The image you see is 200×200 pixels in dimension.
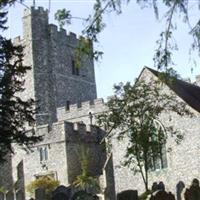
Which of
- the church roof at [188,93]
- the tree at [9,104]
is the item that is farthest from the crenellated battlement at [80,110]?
the tree at [9,104]

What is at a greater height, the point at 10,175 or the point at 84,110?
the point at 84,110

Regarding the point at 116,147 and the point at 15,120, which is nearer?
the point at 15,120

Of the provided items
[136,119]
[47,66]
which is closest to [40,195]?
[136,119]

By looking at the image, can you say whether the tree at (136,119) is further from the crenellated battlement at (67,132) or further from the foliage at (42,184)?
the crenellated battlement at (67,132)

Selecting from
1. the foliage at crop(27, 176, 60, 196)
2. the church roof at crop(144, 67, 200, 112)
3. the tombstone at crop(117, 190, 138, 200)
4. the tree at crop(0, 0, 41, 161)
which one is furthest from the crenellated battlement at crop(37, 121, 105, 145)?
the tombstone at crop(117, 190, 138, 200)

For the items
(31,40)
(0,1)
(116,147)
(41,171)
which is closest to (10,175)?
(41,171)

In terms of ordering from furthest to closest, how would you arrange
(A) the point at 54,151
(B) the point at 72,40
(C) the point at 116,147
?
(B) the point at 72,40, (A) the point at 54,151, (C) the point at 116,147

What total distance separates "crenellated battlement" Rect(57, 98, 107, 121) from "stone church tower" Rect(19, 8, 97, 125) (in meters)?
2.41

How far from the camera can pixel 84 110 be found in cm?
5153

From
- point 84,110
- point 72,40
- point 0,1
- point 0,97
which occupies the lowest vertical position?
point 0,1

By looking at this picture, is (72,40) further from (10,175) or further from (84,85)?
(10,175)

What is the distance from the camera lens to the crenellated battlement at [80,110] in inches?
2004

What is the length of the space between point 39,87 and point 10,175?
9.37 metres

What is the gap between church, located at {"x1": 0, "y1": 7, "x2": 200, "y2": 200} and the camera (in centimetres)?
3281
